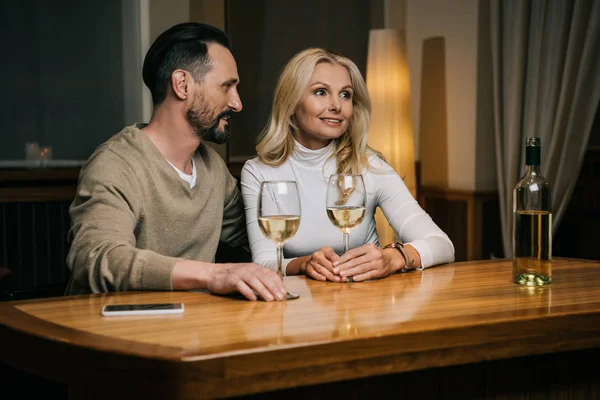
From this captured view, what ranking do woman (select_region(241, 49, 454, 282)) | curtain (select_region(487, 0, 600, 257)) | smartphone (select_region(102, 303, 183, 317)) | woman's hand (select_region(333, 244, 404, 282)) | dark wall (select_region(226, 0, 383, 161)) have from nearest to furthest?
smartphone (select_region(102, 303, 183, 317)) < woman's hand (select_region(333, 244, 404, 282)) < woman (select_region(241, 49, 454, 282)) < curtain (select_region(487, 0, 600, 257)) < dark wall (select_region(226, 0, 383, 161))

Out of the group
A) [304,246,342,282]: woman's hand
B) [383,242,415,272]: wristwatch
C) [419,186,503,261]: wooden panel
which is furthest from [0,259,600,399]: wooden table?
[419,186,503,261]: wooden panel

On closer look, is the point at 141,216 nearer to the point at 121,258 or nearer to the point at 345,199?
the point at 121,258

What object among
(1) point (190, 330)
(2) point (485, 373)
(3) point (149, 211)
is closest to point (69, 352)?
(1) point (190, 330)

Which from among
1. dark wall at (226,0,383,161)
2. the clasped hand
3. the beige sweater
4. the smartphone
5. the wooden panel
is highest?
dark wall at (226,0,383,161)

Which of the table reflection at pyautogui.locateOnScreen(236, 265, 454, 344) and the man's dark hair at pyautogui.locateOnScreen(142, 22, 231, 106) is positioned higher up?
the man's dark hair at pyautogui.locateOnScreen(142, 22, 231, 106)

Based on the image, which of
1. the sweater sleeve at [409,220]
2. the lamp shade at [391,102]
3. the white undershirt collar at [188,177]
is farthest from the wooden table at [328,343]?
the lamp shade at [391,102]

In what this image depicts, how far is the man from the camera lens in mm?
1934

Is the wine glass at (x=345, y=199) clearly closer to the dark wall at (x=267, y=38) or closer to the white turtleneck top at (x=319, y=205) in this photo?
the white turtleneck top at (x=319, y=205)

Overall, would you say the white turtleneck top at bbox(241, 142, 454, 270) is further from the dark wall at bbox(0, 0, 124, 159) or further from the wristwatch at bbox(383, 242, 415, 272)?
the dark wall at bbox(0, 0, 124, 159)

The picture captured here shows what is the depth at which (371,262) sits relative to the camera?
1.91 meters

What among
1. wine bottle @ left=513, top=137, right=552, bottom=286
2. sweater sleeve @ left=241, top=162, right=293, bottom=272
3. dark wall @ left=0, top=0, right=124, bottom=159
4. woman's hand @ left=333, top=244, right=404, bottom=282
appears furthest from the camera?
dark wall @ left=0, top=0, right=124, bottom=159

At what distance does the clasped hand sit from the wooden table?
0.34 ft

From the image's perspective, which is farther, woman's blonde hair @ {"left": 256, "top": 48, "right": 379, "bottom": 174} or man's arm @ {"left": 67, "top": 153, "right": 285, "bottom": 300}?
woman's blonde hair @ {"left": 256, "top": 48, "right": 379, "bottom": 174}

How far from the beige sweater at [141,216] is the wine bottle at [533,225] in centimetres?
80
